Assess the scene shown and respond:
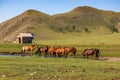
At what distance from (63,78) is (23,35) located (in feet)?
300

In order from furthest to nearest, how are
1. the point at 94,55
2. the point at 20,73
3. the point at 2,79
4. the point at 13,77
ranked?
1. the point at 94,55
2. the point at 20,73
3. the point at 13,77
4. the point at 2,79

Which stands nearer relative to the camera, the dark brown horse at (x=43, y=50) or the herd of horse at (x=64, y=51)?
the herd of horse at (x=64, y=51)

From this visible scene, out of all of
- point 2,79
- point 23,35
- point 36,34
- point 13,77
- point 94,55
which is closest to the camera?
point 2,79

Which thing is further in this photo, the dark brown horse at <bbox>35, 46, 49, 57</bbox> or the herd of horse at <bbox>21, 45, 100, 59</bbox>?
the dark brown horse at <bbox>35, 46, 49, 57</bbox>

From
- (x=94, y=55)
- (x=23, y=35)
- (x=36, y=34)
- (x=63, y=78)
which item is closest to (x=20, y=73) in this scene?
(x=63, y=78)

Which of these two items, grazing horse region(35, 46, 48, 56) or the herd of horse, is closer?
the herd of horse

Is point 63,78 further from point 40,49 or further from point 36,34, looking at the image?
point 36,34

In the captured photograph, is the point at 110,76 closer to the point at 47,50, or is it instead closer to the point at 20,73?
the point at 20,73

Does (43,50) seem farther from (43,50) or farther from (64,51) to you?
(64,51)

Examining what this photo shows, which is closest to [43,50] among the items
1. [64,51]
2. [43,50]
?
[43,50]

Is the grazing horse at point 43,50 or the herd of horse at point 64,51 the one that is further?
the grazing horse at point 43,50

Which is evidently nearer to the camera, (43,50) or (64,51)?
(64,51)

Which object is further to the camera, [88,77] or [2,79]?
[88,77]

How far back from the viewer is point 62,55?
55562 millimetres
